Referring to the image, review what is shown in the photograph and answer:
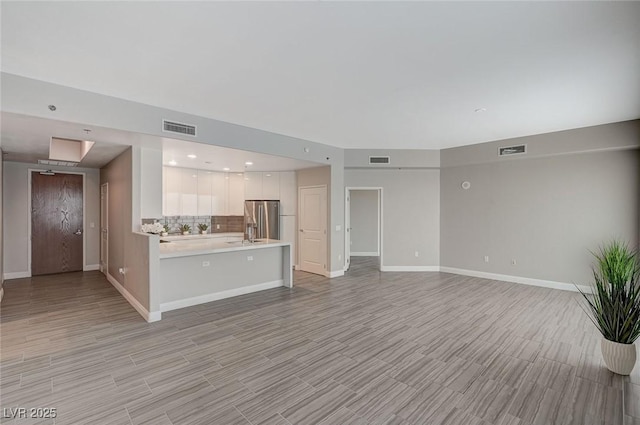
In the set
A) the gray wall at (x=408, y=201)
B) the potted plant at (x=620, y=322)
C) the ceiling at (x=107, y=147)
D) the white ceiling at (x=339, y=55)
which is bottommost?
the potted plant at (x=620, y=322)

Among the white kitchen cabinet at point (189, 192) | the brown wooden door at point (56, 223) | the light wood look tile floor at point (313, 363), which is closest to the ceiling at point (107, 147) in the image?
the white kitchen cabinet at point (189, 192)

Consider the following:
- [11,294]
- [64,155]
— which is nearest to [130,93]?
[64,155]

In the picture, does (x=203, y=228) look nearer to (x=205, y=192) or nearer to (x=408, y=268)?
(x=205, y=192)

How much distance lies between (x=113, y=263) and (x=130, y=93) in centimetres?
404

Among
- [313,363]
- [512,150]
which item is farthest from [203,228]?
[512,150]

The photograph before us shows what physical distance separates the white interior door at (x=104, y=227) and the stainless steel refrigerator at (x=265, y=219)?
123 inches

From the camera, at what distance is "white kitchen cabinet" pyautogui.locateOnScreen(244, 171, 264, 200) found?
7906mm

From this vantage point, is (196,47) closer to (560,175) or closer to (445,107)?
(445,107)

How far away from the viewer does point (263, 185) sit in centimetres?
789

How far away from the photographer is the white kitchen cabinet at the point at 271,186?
25.7 feet

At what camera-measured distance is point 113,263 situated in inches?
242

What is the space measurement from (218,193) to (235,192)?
1.50 ft

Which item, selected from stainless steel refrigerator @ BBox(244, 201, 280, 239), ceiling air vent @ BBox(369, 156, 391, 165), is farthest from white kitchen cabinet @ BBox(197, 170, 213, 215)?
ceiling air vent @ BBox(369, 156, 391, 165)

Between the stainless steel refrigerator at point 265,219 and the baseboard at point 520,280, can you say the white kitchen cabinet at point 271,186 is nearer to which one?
the stainless steel refrigerator at point 265,219
